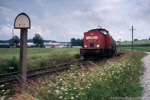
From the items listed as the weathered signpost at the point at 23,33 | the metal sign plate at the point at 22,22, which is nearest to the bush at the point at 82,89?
the weathered signpost at the point at 23,33

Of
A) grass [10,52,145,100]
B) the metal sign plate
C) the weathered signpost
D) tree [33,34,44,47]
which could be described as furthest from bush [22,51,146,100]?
tree [33,34,44,47]

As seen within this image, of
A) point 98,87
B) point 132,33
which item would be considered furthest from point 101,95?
point 132,33

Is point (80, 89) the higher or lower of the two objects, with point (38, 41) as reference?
lower

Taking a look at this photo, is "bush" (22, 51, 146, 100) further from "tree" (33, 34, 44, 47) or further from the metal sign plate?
A: "tree" (33, 34, 44, 47)

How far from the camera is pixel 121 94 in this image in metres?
5.39

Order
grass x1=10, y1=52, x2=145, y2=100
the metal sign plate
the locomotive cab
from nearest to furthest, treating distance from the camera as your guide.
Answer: grass x1=10, y1=52, x2=145, y2=100 < the metal sign plate < the locomotive cab

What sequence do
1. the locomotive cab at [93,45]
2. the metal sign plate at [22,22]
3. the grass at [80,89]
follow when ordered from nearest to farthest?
the grass at [80,89] → the metal sign plate at [22,22] → the locomotive cab at [93,45]

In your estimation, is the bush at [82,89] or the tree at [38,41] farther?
the tree at [38,41]

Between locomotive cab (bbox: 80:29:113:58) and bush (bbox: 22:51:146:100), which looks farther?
locomotive cab (bbox: 80:29:113:58)

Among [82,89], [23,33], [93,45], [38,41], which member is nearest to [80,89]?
[82,89]

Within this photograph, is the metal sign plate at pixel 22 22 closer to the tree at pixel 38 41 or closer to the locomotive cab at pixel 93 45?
the locomotive cab at pixel 93 45

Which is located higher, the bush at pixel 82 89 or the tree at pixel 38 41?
the tree at pixel 38 41

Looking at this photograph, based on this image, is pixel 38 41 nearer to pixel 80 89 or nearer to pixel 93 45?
pixel 93 45

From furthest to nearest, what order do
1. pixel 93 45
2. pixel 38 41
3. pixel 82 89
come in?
pixel 38 41
pixel 93 45
pixel 82 89
